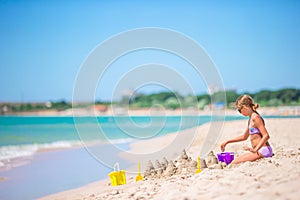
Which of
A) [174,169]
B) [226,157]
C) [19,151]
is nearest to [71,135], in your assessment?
[19,151]

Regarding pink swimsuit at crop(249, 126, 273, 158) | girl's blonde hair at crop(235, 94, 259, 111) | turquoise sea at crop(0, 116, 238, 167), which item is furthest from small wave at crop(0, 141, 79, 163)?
pink swimsuit at crop(249, 126, 273, 158)

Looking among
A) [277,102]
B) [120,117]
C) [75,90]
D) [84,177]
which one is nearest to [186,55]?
[75,90]

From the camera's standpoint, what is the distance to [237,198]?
10.5 ft

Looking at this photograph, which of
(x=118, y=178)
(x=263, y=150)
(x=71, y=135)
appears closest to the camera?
(x=263, y=150)

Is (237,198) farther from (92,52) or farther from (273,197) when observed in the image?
(92,52)

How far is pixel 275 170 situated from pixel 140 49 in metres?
7.14

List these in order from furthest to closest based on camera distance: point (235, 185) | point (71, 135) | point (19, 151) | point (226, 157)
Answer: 1. point (71, 135)
2. point (19, 151)
3. point (226, 157)
4. point (235, 185)

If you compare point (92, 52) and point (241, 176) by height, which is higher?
point (92, 52)

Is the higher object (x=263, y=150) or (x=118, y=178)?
(x=263, y=150)

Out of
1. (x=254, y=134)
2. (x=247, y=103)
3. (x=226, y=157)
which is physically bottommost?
(x=226, y=157)

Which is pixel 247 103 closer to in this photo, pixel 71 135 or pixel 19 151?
pixel 19 151

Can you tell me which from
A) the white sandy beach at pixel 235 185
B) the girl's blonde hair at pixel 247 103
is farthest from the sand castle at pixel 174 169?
the girl's blonde hair at pixel 247 103

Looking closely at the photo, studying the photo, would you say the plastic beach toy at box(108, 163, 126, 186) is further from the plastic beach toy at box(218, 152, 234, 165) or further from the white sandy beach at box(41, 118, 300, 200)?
the plastic beach toy at box(218, 152, 234, 165)

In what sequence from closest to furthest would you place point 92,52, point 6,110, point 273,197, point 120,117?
point 273,197, point 92,52, point 120,117, point 6,110
